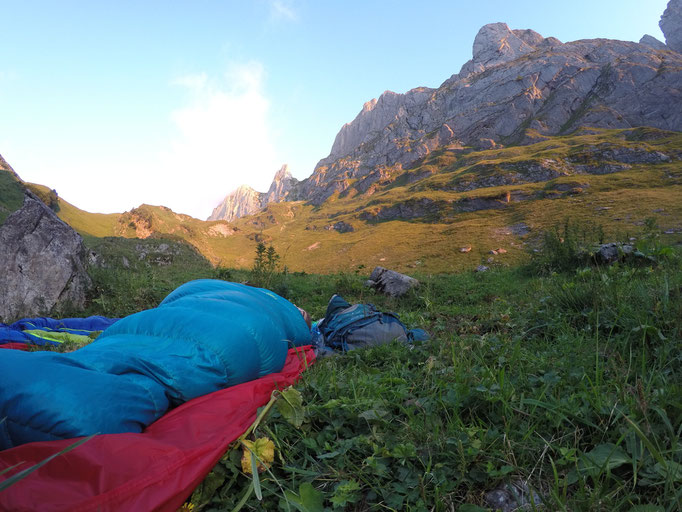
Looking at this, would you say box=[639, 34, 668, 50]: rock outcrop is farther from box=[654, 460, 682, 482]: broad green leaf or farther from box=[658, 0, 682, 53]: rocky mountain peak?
box=[654, 460, 682, 482]: broad green leaf

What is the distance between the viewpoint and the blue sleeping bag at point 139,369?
5.26 ft

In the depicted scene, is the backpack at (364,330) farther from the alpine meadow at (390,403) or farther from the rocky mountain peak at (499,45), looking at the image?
the rocky mountain peak at (499,45)

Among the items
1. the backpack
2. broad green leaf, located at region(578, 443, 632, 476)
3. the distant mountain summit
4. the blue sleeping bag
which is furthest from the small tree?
the distant mountain summit

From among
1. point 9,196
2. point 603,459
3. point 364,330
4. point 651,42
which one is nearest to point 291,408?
point 603,459

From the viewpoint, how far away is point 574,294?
3.85 m

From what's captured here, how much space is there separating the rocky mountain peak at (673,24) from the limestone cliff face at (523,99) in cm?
51

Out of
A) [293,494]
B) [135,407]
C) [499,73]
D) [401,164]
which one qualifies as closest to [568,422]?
[293,494]

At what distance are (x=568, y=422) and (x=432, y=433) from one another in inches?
30.2

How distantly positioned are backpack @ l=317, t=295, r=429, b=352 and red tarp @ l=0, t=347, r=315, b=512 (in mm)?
2466

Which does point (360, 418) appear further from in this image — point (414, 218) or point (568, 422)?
point (414, 218)

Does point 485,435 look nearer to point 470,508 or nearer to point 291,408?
point 470,508

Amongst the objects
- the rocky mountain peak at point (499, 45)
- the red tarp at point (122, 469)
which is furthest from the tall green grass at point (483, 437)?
the rocky mountain peak at point (499, 45)

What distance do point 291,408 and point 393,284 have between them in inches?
290

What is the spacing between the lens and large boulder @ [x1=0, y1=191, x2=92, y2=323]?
23.0 feet
